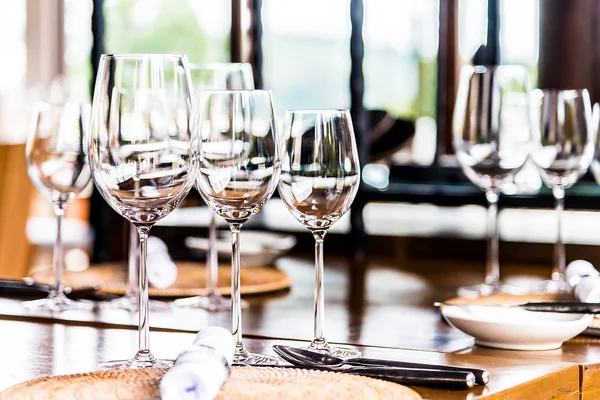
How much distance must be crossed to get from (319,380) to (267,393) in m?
0.06

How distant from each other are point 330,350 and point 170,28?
478cm

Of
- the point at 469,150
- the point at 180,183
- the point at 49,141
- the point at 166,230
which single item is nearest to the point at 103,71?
the point at 180,183

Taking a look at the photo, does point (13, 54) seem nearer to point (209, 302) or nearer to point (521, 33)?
point (521, 33)

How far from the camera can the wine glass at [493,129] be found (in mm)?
1566

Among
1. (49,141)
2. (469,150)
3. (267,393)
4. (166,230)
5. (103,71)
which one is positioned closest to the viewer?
(267,393)

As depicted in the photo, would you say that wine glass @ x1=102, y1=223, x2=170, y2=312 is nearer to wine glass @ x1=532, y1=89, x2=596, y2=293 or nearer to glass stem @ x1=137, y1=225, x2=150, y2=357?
glass stem @ x1=137, y1=225, x2=150, y2=357

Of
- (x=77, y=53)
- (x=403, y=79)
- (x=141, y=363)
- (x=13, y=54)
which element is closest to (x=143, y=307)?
(x=141, y=363)

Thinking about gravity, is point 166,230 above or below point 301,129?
below

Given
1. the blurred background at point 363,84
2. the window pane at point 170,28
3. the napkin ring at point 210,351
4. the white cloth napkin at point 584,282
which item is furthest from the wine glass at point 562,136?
the window pane at point 170,28

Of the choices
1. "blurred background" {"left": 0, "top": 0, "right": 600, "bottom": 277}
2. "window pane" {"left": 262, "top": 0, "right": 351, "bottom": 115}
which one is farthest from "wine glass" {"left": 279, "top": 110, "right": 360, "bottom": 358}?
"window pane" {"left": 262, "top": 0, "right": 351, "bottom": 115}

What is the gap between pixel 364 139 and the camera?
2348mm

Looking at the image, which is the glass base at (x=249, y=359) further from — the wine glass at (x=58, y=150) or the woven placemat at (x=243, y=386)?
the wine glass at (x=58, y=150)

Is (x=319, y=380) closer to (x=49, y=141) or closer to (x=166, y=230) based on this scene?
(x=49, y=141)

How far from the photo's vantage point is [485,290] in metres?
1.56
